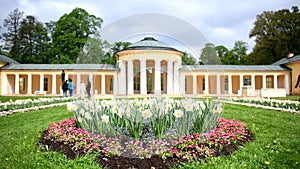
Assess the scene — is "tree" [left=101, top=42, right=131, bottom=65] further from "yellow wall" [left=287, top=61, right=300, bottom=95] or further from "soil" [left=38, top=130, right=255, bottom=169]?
"yellow wall" [left=287, top=61, right=300, bottom=95]

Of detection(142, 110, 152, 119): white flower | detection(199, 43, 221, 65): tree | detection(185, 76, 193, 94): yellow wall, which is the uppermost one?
detection(199, 43, 221, 65): tree

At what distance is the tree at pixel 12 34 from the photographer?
4516 centimetres

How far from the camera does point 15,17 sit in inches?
1863

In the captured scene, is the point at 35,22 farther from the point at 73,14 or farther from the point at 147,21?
the point at 147,21

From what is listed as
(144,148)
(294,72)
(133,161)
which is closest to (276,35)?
(294,72)

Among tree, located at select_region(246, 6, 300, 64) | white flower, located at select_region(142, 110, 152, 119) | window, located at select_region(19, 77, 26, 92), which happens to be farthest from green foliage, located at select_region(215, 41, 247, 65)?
white flower, located at select_region(142, 110, 152, 119)

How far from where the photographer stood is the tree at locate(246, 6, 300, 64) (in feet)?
129

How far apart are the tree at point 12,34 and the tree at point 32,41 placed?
81 centimetres

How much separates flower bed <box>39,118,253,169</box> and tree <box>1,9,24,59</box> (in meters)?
46.4

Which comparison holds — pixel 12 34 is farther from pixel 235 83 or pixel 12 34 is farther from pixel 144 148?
pixel 144 148

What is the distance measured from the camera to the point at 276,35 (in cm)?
3972

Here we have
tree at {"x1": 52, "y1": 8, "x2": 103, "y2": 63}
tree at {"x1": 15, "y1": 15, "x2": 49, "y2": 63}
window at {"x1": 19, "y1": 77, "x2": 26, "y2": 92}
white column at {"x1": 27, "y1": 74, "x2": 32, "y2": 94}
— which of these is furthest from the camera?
tree at {"x1": 15, "y1": 15, "x2": 49, "y2": 63}

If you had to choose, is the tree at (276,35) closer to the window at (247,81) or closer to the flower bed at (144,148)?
the window at (247,81)

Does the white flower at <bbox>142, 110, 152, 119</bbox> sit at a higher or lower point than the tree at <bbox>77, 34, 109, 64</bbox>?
lower
